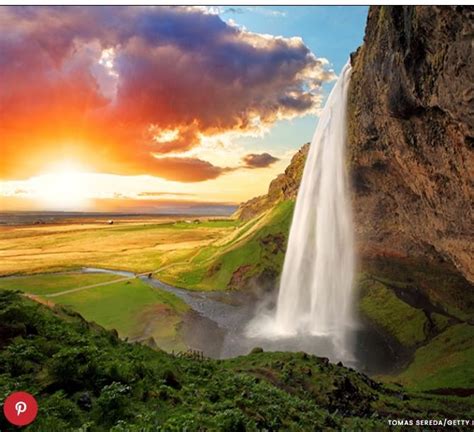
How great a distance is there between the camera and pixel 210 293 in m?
52.8

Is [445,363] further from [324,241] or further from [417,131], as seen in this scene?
[324,241]

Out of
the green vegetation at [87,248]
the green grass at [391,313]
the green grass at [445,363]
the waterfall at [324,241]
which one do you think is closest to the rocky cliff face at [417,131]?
the waterfall at [324,241]

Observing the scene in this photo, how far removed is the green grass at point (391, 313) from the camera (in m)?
33.3

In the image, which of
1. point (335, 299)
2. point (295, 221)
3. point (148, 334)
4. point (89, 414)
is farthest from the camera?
point (295, 221)

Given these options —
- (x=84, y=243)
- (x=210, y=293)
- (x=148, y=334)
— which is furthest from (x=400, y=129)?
(x=84, y=243)

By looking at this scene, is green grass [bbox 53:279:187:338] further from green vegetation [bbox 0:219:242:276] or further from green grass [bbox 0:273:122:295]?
green vegetation [bbox 0:219:242:276]

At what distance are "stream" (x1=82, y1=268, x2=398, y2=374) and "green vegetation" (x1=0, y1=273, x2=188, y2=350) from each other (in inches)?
80.6

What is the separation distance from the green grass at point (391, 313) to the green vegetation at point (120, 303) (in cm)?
2229

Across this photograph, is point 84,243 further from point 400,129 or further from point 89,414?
point 89,414

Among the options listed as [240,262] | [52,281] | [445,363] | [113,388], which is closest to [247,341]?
[445,363]

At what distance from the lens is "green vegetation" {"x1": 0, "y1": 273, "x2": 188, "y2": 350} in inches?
1233

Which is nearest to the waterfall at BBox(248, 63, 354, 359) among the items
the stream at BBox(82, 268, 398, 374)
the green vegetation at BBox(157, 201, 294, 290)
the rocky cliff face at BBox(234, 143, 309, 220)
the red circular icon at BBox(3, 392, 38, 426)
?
the stream at BBox(82, 268, 398, 374)

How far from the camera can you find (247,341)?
3278 cm

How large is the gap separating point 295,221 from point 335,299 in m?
12.0
